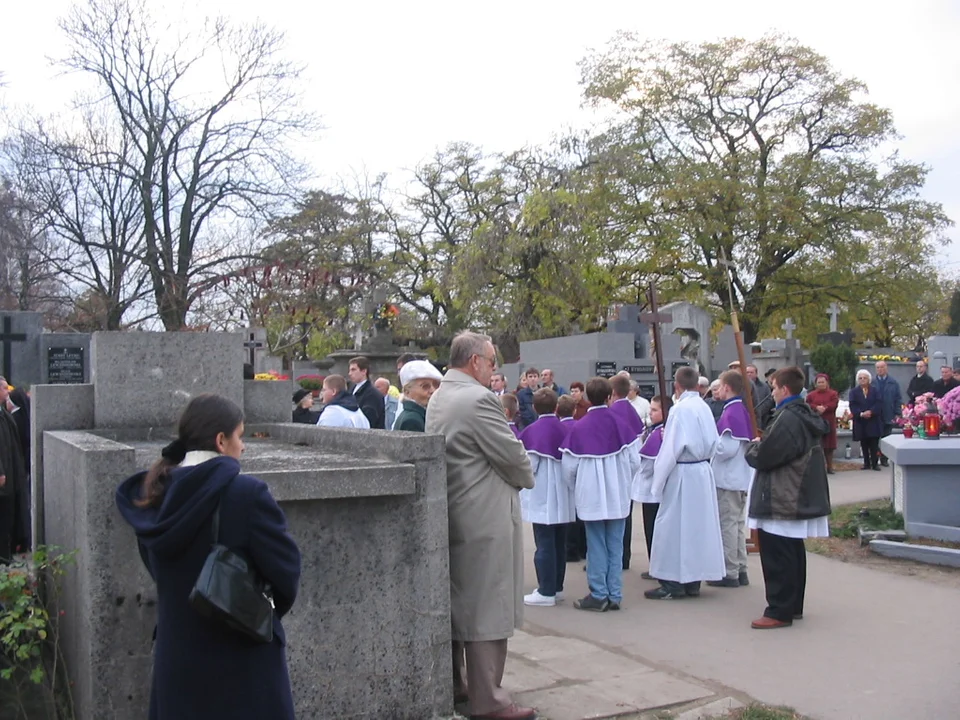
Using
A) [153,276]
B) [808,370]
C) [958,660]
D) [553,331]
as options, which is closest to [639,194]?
[553,331]

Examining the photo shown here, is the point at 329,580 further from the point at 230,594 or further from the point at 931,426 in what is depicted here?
the point at 931,426

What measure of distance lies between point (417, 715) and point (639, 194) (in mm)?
34015

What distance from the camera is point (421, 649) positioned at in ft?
15.5

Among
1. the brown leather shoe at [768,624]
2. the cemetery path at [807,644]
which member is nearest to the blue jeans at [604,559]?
the cemetery path at [807,644]

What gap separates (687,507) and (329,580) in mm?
4458

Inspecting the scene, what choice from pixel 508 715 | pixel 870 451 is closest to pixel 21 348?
pixel 870 451

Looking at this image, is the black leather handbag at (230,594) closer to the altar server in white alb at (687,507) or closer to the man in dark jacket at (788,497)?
the man in dark jacket at (788,497)

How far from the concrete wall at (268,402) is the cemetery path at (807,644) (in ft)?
7.83

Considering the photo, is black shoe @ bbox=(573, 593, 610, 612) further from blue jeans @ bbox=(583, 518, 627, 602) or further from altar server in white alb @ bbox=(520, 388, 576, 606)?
altar server in white alb @ bbox=(520, 388, 576, 606)

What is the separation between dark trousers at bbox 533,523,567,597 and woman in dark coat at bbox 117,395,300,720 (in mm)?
4864

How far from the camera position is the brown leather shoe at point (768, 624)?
7.13 metres

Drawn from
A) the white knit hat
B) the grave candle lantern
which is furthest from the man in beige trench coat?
the grave candle lantern

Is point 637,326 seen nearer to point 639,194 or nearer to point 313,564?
point 639,194

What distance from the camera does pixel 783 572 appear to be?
721cm
